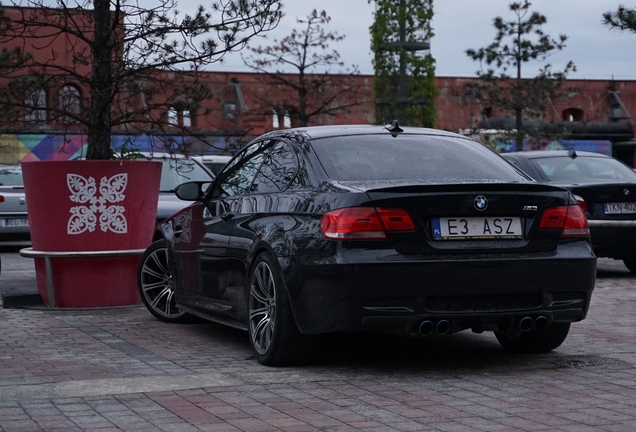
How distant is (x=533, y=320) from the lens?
6660mm

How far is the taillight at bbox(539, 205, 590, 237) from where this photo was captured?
669 centimetres

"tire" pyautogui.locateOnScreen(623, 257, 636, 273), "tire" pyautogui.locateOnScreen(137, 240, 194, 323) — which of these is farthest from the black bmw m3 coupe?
"tire" pyautogui.locateOnScreen(623, 257, 636, 273)

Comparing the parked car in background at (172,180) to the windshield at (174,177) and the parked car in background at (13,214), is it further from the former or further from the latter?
the parked car in background at (13,214)

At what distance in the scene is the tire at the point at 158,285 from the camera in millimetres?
9406

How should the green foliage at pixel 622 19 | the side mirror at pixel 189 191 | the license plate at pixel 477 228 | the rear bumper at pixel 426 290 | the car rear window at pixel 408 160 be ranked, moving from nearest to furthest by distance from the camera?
the rear bumper at pixel 426 290 < the license plate at pixel 477 228 < the car rear window at pixel 408 160 < the side mirror at pixel 189 191 < the green foliage at pixel 622 19

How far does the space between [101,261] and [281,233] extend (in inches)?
157

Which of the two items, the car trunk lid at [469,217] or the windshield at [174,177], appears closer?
the car trunk lid at [469,217]

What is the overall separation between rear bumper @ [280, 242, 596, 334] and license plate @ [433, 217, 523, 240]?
0.13 metres

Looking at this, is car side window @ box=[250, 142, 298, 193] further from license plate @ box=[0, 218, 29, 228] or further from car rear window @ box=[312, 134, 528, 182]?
license plate @ box=[0, 218, 29, 228]

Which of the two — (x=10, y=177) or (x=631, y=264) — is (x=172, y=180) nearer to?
(x=10, y=177)

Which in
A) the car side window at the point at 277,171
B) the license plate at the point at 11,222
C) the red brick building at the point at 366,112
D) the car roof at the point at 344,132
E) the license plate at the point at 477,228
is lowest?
the license plate at the point at 11,222

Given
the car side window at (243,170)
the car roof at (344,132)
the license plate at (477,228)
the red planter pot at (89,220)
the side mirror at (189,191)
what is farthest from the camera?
the red planter pot at (89,220)

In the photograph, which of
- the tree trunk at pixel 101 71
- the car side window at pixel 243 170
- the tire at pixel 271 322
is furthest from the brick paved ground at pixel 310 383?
the tree trunk at pixel 101 71

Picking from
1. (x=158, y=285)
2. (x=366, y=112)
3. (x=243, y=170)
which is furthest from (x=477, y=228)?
(x=366, y=112)
